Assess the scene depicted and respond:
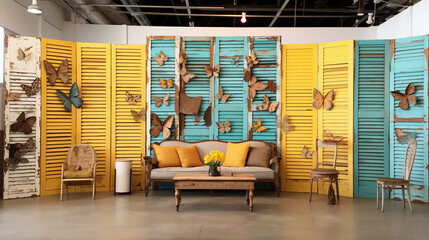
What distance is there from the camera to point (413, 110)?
6488mm

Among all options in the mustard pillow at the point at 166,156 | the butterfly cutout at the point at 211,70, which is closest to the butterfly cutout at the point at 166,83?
the butterfly cutout at the point at 211,70

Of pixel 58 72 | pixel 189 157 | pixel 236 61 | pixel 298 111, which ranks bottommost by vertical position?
pixel 189 157

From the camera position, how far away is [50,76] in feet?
22.9

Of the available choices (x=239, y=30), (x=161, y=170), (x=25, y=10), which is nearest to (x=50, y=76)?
(x=25, y=10)

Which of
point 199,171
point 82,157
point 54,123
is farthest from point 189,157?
point 54,123

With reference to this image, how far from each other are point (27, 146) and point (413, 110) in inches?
256

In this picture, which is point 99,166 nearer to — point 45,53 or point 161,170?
point 161,170

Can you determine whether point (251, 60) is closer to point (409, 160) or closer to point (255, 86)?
point (255, 86)

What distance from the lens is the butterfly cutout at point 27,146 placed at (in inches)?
261

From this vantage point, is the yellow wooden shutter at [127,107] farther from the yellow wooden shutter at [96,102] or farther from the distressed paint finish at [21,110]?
the distressed paint finish at [21,110]

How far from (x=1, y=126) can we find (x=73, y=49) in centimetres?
184

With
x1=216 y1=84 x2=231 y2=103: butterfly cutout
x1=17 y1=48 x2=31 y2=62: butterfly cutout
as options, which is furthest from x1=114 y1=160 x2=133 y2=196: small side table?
x1=17 y1=48 x2=31 y2=62: butterfly cutout

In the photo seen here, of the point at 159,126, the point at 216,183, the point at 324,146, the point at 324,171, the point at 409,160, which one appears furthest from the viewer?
the point at 159,126

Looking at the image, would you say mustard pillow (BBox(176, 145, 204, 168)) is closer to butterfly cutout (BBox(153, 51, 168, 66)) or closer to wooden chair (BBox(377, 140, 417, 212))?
butterfly cutout (BBox(153, 51, 168, 66))
